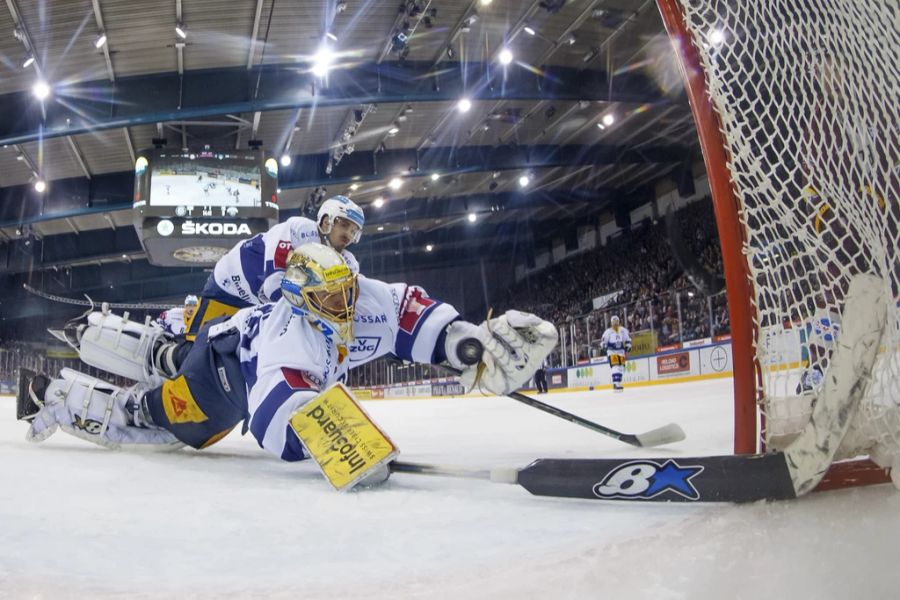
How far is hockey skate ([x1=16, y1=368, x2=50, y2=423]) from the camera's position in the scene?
2.34 meters

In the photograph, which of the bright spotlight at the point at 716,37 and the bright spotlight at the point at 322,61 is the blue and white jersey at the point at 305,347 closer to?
the bright spotlight at the point at 716,37

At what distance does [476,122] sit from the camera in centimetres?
1121

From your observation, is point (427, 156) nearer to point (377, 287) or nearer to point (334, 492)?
point (377, 287)

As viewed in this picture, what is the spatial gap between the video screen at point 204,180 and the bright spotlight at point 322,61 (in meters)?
1.49

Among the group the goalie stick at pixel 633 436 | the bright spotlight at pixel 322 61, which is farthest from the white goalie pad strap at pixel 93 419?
the bright spotlight at pixel 322 61

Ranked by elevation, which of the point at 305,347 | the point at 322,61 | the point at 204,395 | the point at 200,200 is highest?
the point at 322,61

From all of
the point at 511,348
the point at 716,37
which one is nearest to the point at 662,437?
the point at 511,348

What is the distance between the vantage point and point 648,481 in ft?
3.67

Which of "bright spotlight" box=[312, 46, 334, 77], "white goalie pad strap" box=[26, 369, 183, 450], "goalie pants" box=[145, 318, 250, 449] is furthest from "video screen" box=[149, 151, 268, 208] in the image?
"goalie pants" box=[145, 318, 250, 449]

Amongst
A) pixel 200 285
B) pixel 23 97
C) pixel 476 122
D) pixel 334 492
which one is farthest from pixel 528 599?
pixel 200 285

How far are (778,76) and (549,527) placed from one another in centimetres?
99

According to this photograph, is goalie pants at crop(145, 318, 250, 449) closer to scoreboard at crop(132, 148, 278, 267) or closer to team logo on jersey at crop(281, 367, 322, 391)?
team logo on jersey at crop(281, 367, 322, 391)

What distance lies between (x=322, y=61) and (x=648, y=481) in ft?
25.2

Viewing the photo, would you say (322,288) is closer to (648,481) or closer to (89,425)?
(648,481)
